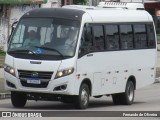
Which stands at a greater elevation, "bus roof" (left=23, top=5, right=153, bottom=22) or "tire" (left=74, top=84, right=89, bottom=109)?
"bus roof" (left=23, top=5, right=153, bottom=22)

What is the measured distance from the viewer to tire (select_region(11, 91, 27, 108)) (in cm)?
2175

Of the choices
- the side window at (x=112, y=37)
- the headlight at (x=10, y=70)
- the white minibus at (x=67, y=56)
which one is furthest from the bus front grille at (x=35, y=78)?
the side window at (x=112, y=37)

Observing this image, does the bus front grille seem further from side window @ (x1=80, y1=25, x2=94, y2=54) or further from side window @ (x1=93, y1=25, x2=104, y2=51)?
side window @ (x1=93, y1=25, x2=104, y2=51)

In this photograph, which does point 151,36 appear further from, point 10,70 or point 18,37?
point 10,70

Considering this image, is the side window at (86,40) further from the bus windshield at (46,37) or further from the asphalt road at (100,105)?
the asphalt road at (100,105)

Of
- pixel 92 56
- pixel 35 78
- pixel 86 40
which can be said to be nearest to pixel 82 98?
pixel 92 56

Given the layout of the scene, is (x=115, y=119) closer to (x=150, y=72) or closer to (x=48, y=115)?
(x=48, y=115)

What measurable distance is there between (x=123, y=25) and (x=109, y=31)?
111 cm

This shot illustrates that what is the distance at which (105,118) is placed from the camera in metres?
19.2

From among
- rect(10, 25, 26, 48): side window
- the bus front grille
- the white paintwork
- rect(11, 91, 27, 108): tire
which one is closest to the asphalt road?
rect(11, 91, 27, 108): tire

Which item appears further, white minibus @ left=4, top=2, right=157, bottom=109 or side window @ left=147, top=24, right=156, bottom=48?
side window @ left=147, top=24, right=156, bottom=48

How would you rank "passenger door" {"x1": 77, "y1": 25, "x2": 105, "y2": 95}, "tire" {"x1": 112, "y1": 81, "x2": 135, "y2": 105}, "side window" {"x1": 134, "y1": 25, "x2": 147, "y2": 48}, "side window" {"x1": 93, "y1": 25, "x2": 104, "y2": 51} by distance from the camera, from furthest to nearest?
"side window" {"x1": 134, "y1": 25, "x2": 147, "y2": 48} → "tire" {"x1": 112, "y1": 81, "x2": 135, "y2": 105} → "side window" {"x1": 93, "y1": 25, "x2": 104, "y2": 51} → "passenger door" {"x1": 77, "y1": 25, "x2": 105, "y2": 95}

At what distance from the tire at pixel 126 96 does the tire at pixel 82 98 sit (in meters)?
2.93

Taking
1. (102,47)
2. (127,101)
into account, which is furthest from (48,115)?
(127,101)
